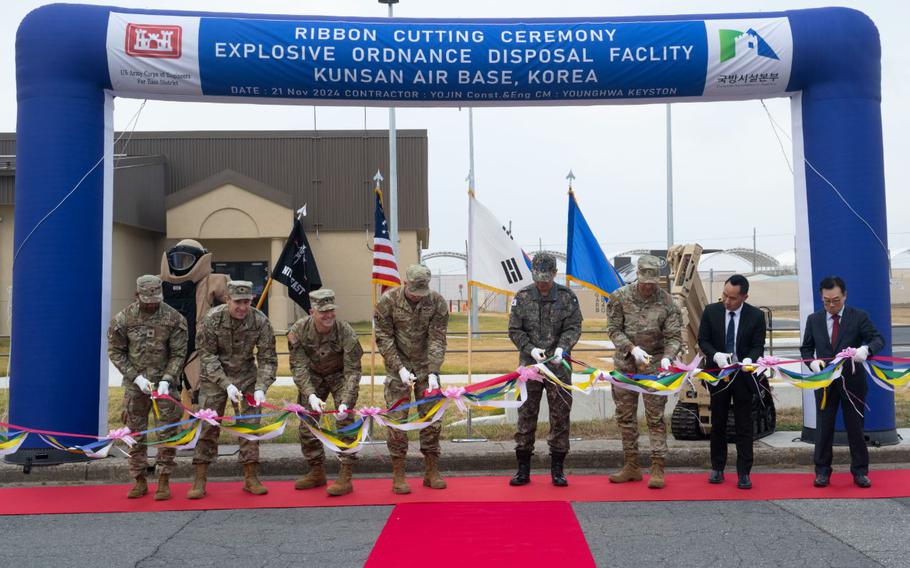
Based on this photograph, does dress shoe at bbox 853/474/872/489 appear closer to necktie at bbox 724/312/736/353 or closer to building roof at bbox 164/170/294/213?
necktie at bbox 724/312/736/353

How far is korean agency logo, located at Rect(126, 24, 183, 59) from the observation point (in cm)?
785

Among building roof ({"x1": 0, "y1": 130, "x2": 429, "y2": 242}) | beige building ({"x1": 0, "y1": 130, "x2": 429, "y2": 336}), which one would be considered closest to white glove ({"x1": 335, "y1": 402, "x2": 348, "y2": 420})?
beige building ({"x1": 0, "y1": 130, "x2": 429, "y2": 336})

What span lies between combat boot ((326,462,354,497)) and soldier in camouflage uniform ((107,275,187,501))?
1387 millimetres

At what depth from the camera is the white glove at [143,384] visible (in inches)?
265

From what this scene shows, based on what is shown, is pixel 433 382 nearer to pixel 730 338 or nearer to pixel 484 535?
pixel 484 535

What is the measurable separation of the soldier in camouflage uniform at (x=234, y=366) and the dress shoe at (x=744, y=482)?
13.4 feet

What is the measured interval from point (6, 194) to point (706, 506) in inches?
862

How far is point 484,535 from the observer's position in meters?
5.57

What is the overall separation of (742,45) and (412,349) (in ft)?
15.0

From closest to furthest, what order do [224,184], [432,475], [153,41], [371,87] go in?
1. [432,475]
2. [153,41]
3. [371,87]
4. [224,184]

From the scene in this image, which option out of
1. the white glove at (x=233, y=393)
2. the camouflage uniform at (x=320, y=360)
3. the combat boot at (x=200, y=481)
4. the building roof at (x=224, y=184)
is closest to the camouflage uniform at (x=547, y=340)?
the camouflage uniform at (x=320, y=360)

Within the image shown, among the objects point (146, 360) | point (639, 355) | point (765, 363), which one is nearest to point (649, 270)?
point (639, 355)

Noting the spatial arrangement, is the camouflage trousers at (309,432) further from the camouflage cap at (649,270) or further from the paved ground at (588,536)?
the camouflage cap at (649,270)

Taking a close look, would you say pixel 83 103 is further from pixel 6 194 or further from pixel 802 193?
pixel 6 194
